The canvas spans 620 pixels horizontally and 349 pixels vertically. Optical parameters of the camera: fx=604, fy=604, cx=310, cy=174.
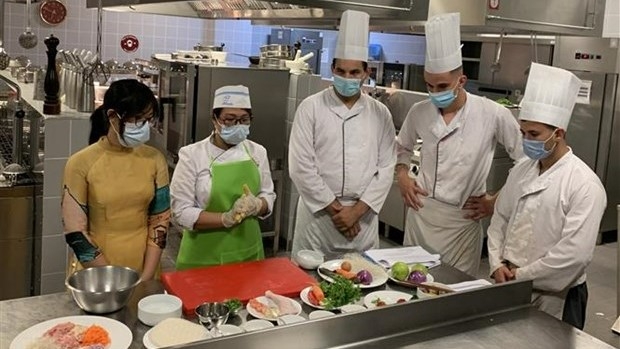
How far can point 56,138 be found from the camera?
118 inches

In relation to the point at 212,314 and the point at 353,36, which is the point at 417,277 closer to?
the point at 212,314

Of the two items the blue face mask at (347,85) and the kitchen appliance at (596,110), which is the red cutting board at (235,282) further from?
the kitchen appliance at (596,110)

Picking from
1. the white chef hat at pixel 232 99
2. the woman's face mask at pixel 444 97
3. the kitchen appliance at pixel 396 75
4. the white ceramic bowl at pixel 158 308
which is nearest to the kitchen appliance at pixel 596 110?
the kitchen appliance at pixel 396 75

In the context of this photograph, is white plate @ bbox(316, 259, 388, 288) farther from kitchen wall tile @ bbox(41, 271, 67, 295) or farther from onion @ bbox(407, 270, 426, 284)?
kitchen wall tile @ bbox(41, 271, 67, 295)

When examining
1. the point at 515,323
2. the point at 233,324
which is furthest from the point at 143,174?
the point at 515,323

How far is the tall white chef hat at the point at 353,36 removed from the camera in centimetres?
241

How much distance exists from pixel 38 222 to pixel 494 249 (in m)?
2.24

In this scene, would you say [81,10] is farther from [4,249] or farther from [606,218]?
[606,218]

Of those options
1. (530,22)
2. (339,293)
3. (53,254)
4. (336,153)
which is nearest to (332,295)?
(339,293)

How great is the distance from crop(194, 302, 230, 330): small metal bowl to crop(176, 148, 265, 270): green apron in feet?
2.12

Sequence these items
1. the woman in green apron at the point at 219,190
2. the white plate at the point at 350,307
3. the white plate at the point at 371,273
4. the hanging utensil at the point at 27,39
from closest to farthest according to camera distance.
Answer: the white plate at the point at 350,307, the white plate at the point at 371,273, the woman in green apron at the point at 219,190, the hanging utensil at the point at 27,39

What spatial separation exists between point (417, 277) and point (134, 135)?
1049 millimetres

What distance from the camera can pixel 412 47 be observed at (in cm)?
787

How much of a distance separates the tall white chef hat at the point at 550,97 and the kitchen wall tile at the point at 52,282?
2406 millimetres
